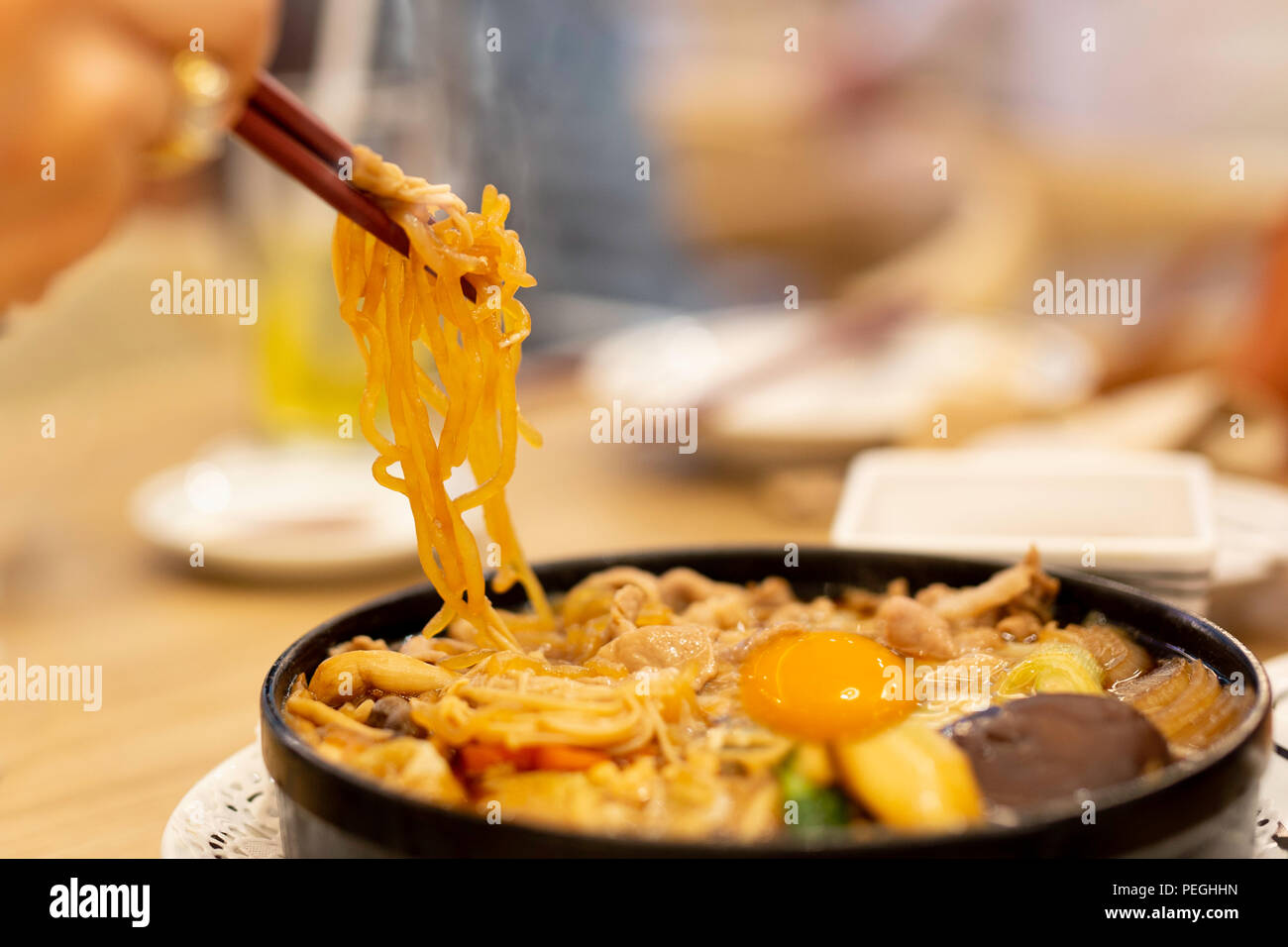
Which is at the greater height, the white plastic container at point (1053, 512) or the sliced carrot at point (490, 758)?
the white plastic container at point (1053, 512)

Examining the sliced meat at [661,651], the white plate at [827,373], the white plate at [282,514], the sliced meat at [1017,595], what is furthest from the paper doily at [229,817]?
the white plate at [827,373]

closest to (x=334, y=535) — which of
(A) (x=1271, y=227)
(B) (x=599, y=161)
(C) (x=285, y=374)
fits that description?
(C) (x=285, y=374)

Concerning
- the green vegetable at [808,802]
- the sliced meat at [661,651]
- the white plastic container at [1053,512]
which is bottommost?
the green vegetable at [808,802]

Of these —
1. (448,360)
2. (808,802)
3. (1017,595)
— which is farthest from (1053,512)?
(808,802)

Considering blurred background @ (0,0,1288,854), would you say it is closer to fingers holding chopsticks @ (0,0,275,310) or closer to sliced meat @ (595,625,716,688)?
sliced meat @ (595,625,716,688)

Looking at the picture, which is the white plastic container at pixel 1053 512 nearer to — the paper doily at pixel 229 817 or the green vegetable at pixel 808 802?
the green vegetable at pixel 808 802

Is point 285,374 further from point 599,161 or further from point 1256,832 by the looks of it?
point 599,161
